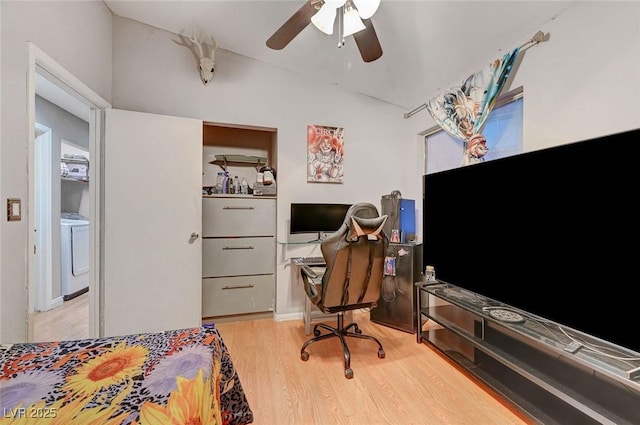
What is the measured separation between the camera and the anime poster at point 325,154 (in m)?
2.82

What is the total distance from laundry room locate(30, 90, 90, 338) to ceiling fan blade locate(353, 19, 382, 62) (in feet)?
10.9

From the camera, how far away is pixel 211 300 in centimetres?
260

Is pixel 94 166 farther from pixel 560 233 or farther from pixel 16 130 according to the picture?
pixel 560 233

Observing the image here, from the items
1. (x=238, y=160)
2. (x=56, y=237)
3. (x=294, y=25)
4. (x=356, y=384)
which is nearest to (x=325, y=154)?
(x=238, y=160)

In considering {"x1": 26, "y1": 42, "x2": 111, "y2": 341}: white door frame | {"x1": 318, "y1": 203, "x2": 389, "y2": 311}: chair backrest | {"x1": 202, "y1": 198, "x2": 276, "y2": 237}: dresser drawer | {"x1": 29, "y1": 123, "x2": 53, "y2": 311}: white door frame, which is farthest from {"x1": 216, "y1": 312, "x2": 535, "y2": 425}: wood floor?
{"x1": 29, "y1": 123, "x2": 53, "y2": 311}: white door frame

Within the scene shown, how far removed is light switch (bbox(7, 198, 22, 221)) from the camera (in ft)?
4.12

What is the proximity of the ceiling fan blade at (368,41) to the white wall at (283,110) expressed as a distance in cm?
115

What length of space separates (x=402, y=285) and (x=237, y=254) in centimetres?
170

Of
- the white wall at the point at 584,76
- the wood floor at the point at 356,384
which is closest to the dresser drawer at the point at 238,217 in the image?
the wood floor at the point at 356,384

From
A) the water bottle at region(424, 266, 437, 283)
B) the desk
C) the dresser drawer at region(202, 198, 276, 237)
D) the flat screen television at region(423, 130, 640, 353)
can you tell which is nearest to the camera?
the flat screen television at region(423, 130, 640, 353)

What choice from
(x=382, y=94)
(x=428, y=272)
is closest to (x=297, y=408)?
(x=428, y=272)

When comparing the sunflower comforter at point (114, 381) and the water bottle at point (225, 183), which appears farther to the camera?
the water bottle at point (225, 183)

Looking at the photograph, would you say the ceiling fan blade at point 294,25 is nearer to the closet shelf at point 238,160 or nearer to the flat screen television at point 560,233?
the closet shelf at point 238,160

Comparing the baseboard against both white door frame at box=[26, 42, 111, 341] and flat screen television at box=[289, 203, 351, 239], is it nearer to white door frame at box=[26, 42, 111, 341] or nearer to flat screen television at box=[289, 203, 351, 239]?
flat screen television at box=[289, 203, 351, 239]
